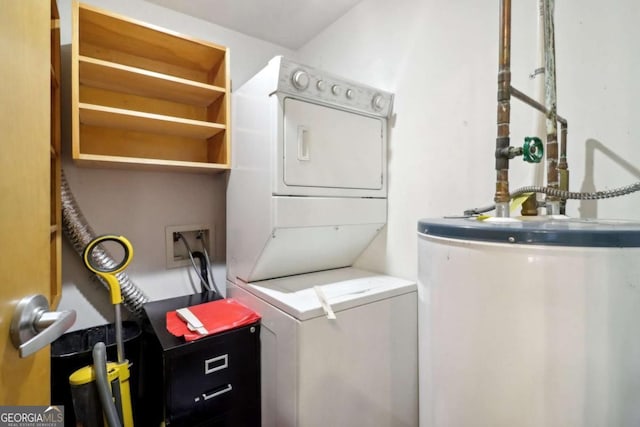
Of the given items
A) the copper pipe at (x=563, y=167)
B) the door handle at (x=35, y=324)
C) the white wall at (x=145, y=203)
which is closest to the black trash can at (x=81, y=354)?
the white wall at (x=145, y=203)

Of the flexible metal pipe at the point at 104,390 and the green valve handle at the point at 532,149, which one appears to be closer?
the green valve handle at the point at 532,149

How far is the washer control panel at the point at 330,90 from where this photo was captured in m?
1.31

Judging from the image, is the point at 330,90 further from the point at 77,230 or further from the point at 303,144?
the point at 77,230

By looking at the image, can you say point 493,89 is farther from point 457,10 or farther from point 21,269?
point 21,269

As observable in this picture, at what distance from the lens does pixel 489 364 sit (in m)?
0.66

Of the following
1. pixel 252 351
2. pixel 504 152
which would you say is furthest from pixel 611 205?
pixel 252 351

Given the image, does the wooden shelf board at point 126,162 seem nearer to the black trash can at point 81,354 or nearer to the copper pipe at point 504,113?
the black trash can at point 81,354

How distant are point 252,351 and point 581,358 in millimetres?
1222

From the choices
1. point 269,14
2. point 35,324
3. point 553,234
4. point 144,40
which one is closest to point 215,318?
point 35,324

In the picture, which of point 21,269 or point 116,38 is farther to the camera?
point 116,38

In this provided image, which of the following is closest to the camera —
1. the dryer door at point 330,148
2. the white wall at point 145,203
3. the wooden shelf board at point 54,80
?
the wooden shelf board at point 54,80

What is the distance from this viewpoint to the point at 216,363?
50.5 inches

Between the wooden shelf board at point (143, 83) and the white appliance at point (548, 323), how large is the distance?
5.23ft

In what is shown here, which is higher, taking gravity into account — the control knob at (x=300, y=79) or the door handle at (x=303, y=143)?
the control knob at (x=300, y=79)
